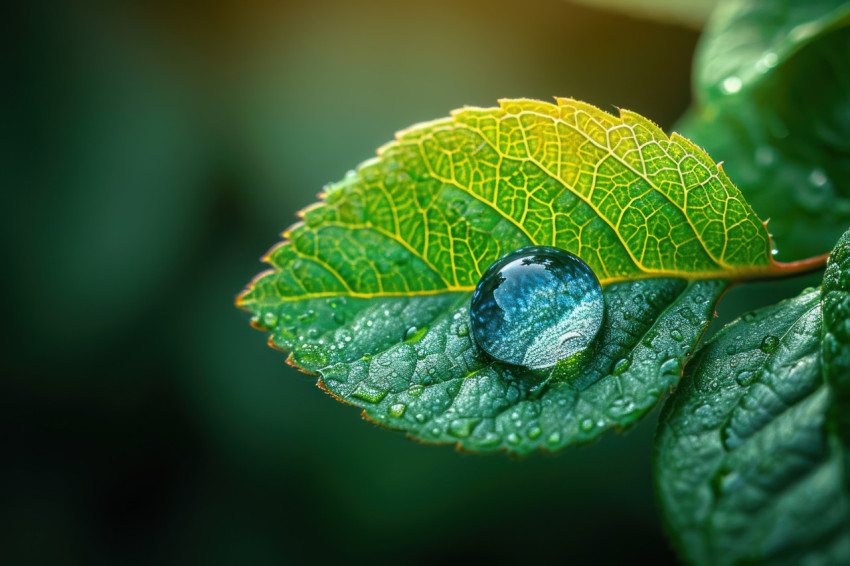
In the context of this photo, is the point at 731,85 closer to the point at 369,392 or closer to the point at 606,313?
the point at 606,313

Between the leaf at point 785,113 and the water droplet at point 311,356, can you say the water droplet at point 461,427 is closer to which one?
the water droplet at point 311,356

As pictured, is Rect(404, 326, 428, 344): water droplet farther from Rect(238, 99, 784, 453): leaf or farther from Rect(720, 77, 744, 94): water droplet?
Rect(720, 77, 744, 94): water droplet

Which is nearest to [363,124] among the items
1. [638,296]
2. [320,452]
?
[320,452]

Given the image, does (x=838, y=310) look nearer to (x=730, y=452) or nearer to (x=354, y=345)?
(x=730, y=452)

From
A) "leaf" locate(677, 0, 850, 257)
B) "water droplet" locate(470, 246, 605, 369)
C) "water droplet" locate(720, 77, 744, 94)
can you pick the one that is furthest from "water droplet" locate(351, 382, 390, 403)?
"water droplet" locate(720, 77, 744, 94)

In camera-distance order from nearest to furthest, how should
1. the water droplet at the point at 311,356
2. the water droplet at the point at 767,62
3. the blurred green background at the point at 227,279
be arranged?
1. the water droplet at the point at 311,356
2. the water droplet at the point at 767,62
3. the blurred green background at the point at 227,279

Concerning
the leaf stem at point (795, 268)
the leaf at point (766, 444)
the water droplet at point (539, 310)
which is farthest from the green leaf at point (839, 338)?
the water droplet at point (539, 310)
